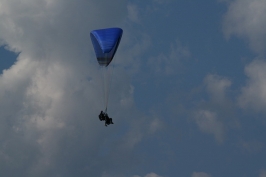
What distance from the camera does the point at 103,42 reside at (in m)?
98.6

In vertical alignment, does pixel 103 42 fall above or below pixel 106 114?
above

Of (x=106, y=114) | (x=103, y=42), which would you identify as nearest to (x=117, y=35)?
(x=103, y=42)

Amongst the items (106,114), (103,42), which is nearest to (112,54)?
(103,42)

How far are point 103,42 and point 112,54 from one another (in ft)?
8.10

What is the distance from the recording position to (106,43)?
322ft

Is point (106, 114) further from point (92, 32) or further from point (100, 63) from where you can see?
point (92, 32)

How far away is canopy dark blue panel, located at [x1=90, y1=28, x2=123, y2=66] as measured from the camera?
3846 inches

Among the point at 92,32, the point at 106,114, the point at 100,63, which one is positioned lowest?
the point at 106,114

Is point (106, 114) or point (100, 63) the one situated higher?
point (100, 63)

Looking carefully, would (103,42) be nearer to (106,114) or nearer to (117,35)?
(117,35)

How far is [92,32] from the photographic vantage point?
338ft

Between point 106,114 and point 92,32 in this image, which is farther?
point 92,32

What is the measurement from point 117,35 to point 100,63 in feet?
17.9

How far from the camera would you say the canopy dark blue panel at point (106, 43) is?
97688mm
